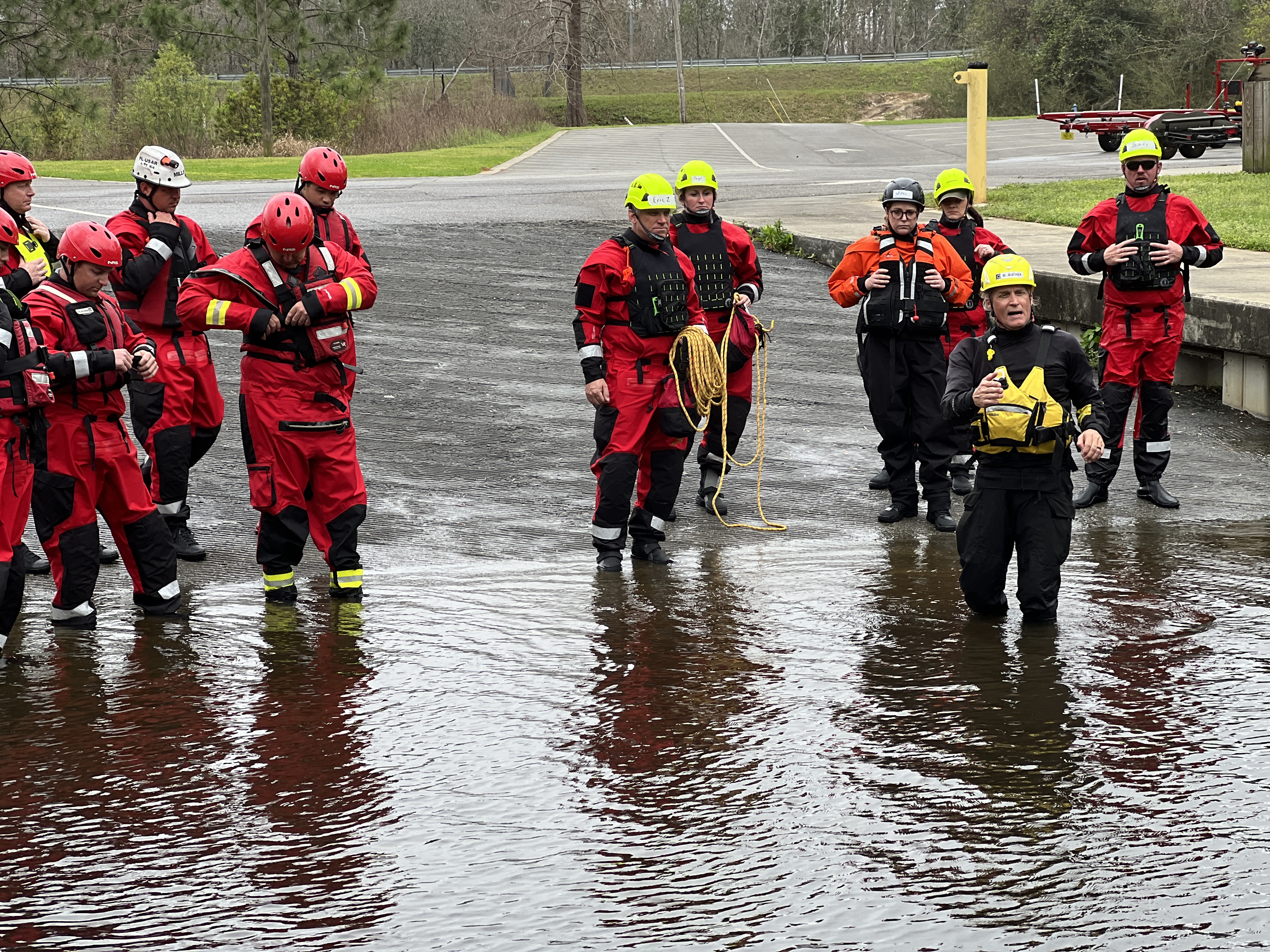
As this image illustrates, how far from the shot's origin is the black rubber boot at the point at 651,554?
7.63 m

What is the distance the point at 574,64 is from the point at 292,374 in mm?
56692

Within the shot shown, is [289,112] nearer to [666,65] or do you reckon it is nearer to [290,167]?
[290,167]

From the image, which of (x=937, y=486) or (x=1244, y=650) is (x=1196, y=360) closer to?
(x=937, y=486)

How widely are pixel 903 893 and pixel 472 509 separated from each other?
17.1 ft

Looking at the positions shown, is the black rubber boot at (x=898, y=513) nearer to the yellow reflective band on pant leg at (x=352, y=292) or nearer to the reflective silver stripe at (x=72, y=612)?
the yellow reflective band on pant leg at (x=352, y=292)

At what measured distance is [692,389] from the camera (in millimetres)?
7719

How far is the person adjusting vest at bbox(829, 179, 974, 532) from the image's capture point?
27.4 ft

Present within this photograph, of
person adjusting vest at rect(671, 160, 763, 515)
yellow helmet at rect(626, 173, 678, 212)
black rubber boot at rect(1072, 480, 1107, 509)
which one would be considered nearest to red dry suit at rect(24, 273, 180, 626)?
yellow helmet at rect(626, 173, 678, 212)

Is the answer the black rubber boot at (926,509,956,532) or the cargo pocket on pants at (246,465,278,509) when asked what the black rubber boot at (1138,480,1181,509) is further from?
the cargo pocket on pants at (246,465,278,509)

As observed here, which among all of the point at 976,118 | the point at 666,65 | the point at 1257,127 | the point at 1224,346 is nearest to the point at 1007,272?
the point at 1224,346

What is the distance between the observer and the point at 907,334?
8422 mm

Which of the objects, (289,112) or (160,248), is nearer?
(160,248)

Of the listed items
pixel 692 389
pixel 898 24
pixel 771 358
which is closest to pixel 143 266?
pixel 692 389

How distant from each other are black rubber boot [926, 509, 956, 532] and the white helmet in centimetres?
452
